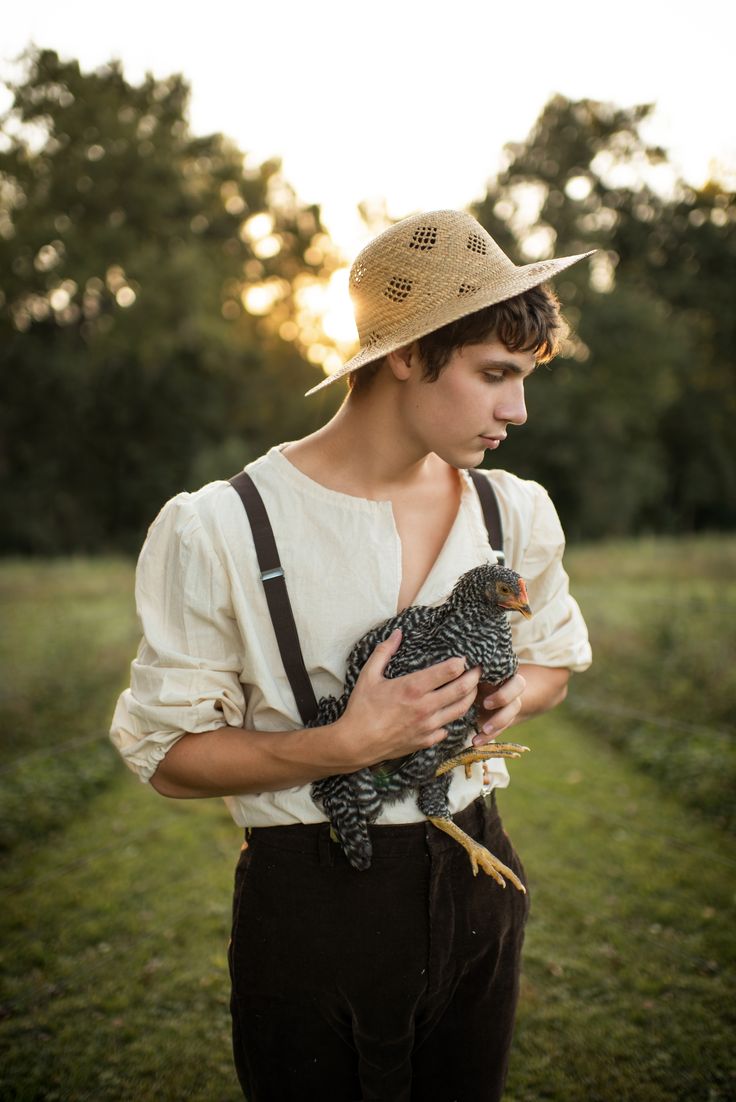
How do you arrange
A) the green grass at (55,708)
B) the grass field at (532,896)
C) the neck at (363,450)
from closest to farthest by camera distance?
the neck at (363,450) < the grass field at (532,896) < the green grass at (55,708)

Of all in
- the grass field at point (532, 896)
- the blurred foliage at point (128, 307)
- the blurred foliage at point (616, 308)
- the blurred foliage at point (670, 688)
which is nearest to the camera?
the grass field at point (532, 896)

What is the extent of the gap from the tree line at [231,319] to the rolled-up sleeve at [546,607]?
15.6 meters

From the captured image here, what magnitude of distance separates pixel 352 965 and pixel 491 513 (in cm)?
92

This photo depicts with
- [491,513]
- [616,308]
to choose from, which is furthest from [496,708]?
[616,308]

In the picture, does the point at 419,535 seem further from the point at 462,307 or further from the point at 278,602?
the point at 462,307

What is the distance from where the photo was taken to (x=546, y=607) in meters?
1.77

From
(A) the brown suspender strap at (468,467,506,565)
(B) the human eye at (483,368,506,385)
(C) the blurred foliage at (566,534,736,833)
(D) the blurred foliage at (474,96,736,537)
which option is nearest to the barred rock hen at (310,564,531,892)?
(A) the brown suspender strap at (468,467,506,565)

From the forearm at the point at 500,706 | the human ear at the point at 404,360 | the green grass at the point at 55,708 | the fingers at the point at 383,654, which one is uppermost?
the human ear at the point at 404,360

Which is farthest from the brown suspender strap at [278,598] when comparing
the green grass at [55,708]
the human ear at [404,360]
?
the green grass at [55,708]

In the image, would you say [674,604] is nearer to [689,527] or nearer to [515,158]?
[515,158]

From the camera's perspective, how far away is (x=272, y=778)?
1.37m

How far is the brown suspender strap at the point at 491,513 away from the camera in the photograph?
168cm

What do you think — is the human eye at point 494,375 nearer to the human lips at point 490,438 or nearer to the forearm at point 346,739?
the human lips at point 490,438

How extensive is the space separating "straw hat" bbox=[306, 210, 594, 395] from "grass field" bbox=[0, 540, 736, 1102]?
9.21 ft
